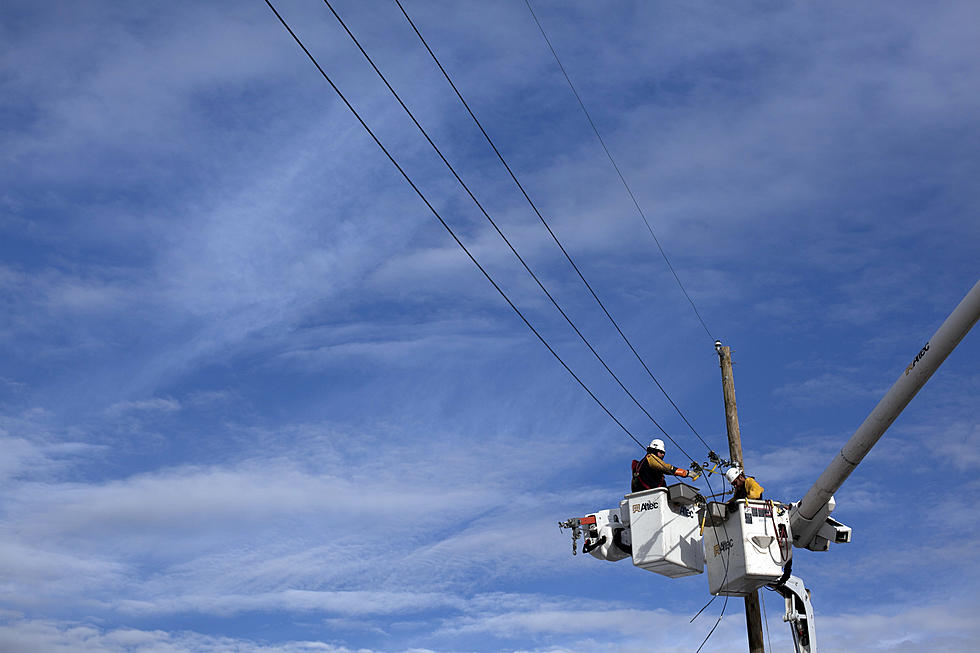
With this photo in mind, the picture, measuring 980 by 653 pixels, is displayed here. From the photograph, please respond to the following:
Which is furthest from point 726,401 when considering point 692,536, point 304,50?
point 304,50

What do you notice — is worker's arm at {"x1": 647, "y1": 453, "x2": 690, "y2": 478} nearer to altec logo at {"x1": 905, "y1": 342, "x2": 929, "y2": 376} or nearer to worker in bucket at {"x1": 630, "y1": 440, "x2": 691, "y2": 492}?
worker in bucket at {"x1": 630, "y1": 440, "x2": 691, "y2": 492}

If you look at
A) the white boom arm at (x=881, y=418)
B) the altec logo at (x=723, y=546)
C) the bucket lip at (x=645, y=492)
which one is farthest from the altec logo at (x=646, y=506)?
the white boom arm at (x=881, y=418)

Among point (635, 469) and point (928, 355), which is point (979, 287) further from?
point (635, 469)

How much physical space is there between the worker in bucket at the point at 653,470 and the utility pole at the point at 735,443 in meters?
2.08

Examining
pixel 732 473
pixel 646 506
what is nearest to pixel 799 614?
pixel 732 473

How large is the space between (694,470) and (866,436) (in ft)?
11.3

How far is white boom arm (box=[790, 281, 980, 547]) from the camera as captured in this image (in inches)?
538

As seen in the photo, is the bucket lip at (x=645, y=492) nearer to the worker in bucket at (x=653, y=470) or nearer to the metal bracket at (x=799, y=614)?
the worker in bucket at (x=653, y=470)

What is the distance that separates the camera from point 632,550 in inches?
677

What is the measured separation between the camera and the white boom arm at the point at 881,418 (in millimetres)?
13656

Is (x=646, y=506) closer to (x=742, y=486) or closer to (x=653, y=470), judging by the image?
(x=653, y=470)

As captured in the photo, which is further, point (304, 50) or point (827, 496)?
point (827, 496)

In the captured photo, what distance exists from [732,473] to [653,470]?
1.55m

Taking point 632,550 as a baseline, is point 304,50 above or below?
above
